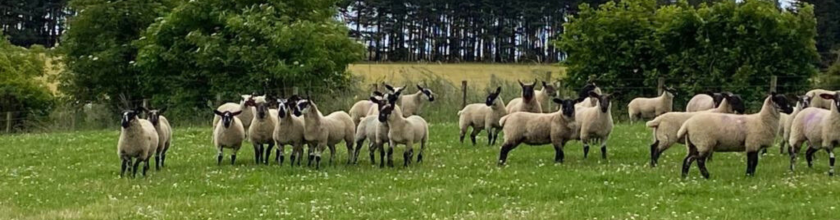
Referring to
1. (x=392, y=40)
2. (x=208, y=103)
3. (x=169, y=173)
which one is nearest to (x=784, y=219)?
(x=169, y=173)

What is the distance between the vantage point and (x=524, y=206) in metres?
12.9

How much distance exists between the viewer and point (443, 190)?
14320mm

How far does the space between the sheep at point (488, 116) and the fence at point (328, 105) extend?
33.4ft

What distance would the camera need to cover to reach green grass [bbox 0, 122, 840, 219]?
486 inches

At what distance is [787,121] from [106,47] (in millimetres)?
33295

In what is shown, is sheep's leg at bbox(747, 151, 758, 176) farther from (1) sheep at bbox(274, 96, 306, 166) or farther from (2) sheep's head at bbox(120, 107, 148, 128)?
(2) sheep's head at bbox(120, 107, 148, 128)

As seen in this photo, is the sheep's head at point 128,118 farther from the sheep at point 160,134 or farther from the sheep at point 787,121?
the sheep at point 787,121

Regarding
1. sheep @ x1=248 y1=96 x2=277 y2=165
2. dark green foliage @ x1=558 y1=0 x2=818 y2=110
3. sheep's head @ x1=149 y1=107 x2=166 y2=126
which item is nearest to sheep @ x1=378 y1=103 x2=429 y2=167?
sheep @ x1=248 y1=96 x2=277 y2=165

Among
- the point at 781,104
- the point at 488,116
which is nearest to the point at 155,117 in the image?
the point at 488,116

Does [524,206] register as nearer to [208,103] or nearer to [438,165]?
[438,165]

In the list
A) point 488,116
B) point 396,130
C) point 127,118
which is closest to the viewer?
point 127,118

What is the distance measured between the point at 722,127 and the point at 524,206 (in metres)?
4.48

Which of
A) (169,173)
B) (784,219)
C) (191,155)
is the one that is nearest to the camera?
(784,219)

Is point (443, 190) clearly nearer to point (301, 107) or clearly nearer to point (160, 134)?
point (301, 107)
